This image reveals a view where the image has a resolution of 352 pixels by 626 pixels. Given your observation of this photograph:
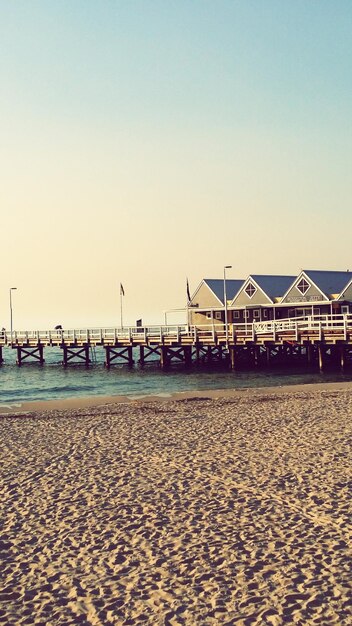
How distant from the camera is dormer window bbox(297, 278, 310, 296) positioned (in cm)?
4631

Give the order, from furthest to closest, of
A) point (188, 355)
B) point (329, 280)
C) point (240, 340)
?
point (329, 280) → point (188, 355) → point (240, 340)

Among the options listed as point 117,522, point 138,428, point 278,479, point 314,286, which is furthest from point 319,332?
point 117,522

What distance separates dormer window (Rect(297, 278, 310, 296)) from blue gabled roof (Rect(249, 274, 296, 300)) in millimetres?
3258

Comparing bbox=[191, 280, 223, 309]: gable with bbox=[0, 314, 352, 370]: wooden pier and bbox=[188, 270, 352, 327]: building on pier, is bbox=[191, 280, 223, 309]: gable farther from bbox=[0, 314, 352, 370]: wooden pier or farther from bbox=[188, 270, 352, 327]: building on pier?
bbox=[0, 314, 352, 370]: wooden pier

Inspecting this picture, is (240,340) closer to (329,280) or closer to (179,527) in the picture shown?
(329,280)

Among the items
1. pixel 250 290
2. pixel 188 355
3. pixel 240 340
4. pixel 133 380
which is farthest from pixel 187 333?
pixel 250 290

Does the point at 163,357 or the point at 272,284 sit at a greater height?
the point at 272,284

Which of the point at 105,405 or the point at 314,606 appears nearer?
the point at 314,606

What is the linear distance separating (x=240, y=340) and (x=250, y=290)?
11220 mm

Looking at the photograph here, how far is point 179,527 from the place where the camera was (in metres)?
7.50

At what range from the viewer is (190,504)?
27.6 ft

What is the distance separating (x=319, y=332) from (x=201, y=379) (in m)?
7.40

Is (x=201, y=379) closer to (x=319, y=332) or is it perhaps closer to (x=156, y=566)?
(x=319, y=332)

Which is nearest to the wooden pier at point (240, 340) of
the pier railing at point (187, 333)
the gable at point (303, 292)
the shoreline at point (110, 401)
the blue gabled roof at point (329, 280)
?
the pier railing at point (187, 333)
